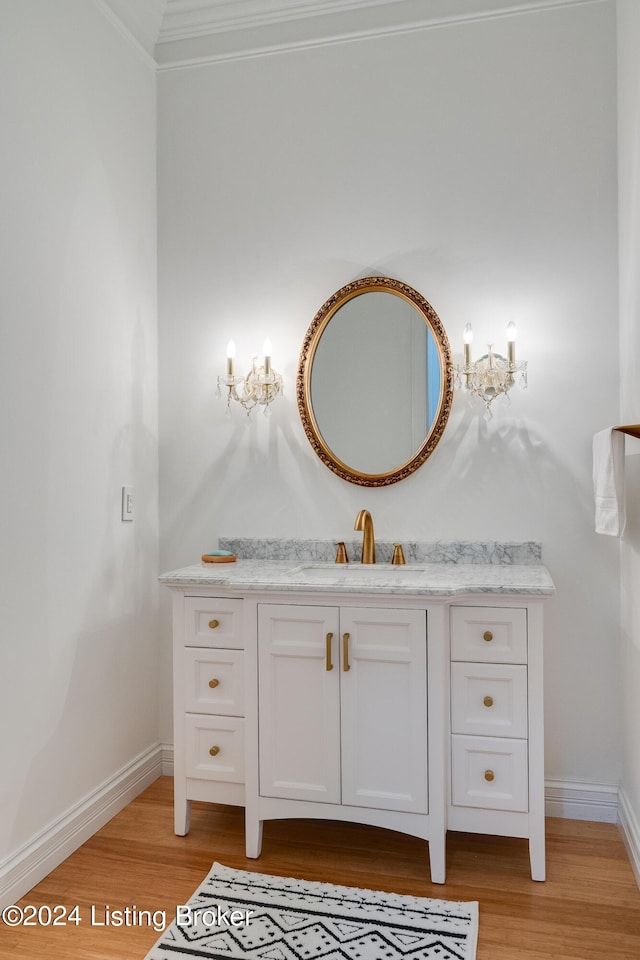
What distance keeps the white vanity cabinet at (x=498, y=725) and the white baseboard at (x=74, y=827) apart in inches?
45.3

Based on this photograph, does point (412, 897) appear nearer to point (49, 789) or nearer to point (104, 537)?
point (49, 789)

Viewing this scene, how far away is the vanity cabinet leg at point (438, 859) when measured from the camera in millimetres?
1979

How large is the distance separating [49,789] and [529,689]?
144 centimetres

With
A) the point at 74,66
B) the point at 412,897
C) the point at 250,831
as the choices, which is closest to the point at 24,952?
the point at 250,831

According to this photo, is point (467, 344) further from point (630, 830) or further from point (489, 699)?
point (630, 830)

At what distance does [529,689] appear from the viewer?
2.00m

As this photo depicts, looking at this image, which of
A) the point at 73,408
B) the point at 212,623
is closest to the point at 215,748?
the point at 212,623

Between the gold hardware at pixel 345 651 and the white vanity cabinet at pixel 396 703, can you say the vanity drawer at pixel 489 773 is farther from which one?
the gold hardware at pixel 345 651

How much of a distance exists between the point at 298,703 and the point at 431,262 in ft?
5.20

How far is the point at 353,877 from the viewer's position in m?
2.02

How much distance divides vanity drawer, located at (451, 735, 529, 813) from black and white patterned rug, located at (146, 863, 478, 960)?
27 centimetres

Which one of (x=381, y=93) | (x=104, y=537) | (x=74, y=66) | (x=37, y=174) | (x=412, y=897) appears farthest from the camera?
(x=381, y=93)

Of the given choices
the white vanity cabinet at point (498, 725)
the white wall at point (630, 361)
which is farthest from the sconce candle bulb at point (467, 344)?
the white vanity cabinet at point (498, 725)

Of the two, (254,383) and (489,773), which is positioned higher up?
(254,383)
